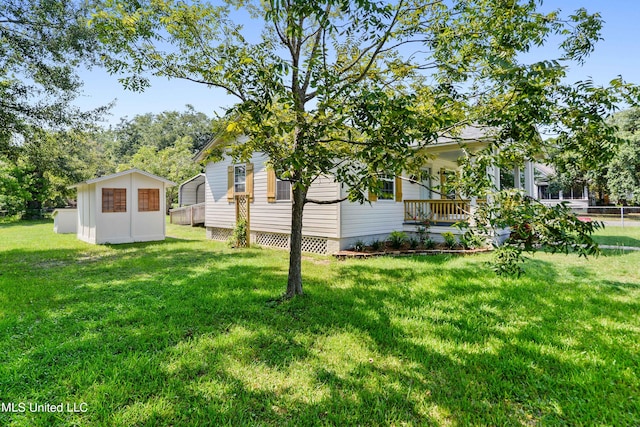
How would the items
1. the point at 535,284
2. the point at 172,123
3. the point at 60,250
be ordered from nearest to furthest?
the point at 535,284
the point at 60,250
the point at 172,123

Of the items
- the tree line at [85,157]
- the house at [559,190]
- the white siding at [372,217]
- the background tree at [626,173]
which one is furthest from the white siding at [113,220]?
the house at [559,190]

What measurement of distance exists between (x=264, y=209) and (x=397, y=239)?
4.67 m

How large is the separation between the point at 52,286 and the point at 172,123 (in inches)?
1912

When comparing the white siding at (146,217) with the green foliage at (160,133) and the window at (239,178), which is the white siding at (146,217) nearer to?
the window at (239,178)

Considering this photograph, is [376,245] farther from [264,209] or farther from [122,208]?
[122,208]

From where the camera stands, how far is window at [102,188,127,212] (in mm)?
11516

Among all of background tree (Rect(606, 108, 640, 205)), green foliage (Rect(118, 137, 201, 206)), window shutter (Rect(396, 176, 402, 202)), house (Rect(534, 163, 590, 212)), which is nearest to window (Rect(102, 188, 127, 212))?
window shutter (Rect(396, 176, 402, 202))

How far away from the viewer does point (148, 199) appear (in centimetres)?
1258

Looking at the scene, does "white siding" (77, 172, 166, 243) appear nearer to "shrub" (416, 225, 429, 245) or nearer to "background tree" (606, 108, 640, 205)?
"shrub" (416, 225, 429, 245)

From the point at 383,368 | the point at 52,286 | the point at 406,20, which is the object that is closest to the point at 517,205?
the point at 383,368

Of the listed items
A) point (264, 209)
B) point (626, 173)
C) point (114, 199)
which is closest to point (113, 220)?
point (114, 199)

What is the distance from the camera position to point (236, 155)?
4.75m

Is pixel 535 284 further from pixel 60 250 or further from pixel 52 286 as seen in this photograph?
pixel 60 250

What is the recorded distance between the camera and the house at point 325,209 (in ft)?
30.8
